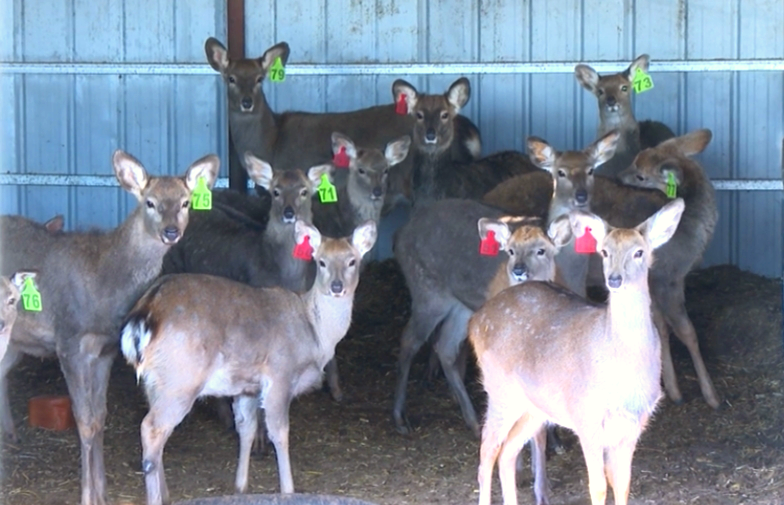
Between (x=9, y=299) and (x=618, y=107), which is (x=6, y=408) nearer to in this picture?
(x=9, y=299)

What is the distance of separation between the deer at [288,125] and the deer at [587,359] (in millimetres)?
5136

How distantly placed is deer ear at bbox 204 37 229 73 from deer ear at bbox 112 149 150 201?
4234 mm

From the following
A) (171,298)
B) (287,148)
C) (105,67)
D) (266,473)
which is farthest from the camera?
(105,67)

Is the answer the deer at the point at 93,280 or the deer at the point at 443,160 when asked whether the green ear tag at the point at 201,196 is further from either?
the deer at the point at 443,160

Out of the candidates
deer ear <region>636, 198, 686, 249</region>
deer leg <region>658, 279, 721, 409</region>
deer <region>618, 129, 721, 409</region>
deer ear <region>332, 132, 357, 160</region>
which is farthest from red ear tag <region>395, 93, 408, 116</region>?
deer ear <region>636, 198, 686, 249</region>

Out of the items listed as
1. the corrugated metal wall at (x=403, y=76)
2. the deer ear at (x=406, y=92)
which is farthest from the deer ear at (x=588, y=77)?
the deer ear at (x=406, y=92)

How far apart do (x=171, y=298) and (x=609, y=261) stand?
2566 mm

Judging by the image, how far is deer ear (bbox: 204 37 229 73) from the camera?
12422mm

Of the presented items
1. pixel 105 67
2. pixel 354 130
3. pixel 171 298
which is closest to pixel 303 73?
pixel 354 130

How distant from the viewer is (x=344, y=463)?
349 inches

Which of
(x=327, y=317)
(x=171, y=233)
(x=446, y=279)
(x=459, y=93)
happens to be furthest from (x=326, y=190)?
(x=459, y=93)

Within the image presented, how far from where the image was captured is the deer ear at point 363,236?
28.1ft

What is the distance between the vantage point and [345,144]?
11.2 m

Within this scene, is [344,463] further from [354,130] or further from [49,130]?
[49,130]
